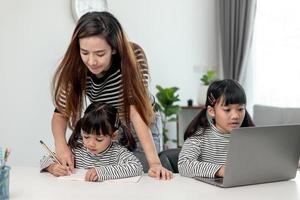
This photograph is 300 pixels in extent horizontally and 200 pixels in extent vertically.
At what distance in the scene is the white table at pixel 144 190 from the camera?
51.1 inches

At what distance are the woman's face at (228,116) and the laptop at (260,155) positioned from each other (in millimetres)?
297

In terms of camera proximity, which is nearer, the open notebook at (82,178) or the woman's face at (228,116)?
the open notebook at (82,178)

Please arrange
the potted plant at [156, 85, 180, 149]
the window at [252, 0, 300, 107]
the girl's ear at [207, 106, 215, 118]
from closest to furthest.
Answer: the girl's ear at [207, 106, 215, 118]
the potted plant at [156, 85, 180, 149]
the window at [252, 0, 300, 107]

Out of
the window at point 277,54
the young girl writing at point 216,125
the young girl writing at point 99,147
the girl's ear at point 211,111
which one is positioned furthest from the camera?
the window at point 277,54

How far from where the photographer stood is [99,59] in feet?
5.34

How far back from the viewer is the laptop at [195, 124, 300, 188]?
53.7 inches

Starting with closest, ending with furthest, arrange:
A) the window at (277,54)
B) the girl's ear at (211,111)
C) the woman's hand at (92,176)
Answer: the woman's hand at (92,176) < the girl's ear at (211,111) < the window at (277,54)

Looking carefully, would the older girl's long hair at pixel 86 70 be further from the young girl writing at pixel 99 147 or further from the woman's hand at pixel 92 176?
the woman's hand at pixel 92 176

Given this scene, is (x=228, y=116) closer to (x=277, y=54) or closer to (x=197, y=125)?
(x=197, y=125)

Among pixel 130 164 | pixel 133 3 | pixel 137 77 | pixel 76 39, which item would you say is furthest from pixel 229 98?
pixel 133 3

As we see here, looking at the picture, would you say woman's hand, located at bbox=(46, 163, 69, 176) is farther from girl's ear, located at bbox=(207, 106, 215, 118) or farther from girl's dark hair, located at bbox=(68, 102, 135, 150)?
girl's ear, located at bbox=(207, 106, 215, 118)

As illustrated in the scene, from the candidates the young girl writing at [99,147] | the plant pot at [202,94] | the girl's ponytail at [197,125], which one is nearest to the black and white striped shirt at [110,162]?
the young girl writing at [99,147]

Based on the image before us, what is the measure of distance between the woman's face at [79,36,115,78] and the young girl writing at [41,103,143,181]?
0.58ft

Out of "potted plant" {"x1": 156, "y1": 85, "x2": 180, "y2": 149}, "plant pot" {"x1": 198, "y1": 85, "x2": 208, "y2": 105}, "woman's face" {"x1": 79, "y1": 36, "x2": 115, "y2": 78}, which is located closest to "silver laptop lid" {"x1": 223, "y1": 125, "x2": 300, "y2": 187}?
"woman's face" {"x1": 79, "y1": 36, "x2": 115, "y2": 78}
